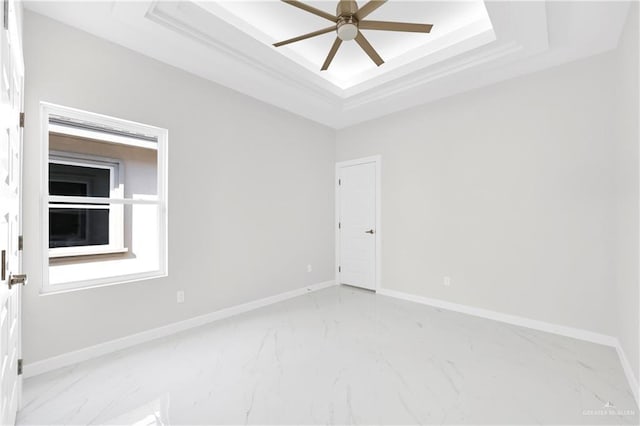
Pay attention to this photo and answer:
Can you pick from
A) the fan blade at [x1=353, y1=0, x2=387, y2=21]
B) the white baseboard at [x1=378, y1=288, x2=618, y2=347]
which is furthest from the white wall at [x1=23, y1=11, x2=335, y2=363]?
the fan blade at [x1=353, y1=0, x2=387, y2=21]

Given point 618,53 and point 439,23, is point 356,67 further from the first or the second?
point 618,53

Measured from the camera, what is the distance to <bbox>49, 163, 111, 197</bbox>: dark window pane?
246 centimetres

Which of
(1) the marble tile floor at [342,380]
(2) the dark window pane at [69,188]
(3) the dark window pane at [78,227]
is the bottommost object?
(1) the marble tile floor at [342,380]

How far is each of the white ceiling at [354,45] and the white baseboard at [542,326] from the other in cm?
272

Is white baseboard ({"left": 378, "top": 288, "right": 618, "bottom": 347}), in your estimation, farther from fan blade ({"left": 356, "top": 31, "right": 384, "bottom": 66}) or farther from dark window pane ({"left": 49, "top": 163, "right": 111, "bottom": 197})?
dark window pane ({"left": 49, "top": 163, "right": 111, "bottom": 197})

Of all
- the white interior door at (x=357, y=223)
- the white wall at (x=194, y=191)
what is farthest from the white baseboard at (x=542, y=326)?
the white wall at (x=194, y=191)

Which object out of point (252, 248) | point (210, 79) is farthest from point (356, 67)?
point (252, 248)

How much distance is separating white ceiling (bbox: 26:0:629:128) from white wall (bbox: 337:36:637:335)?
344mm

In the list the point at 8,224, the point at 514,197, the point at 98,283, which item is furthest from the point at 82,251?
the point at 514,197

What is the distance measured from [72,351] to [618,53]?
5413 mm

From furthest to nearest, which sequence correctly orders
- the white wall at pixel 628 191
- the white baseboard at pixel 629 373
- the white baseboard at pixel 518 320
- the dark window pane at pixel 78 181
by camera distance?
the white baseboard at pixel 518 320 → the dark window pane at pixel 78 181 → the white wall at pixel 628 191 → the white baseboard at pixel 629 373

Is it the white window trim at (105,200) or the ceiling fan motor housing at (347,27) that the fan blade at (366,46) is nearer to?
the ceiling fan motor housing at (347,27)

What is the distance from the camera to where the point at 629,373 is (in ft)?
7.23

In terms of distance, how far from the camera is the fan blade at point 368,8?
1.90m
